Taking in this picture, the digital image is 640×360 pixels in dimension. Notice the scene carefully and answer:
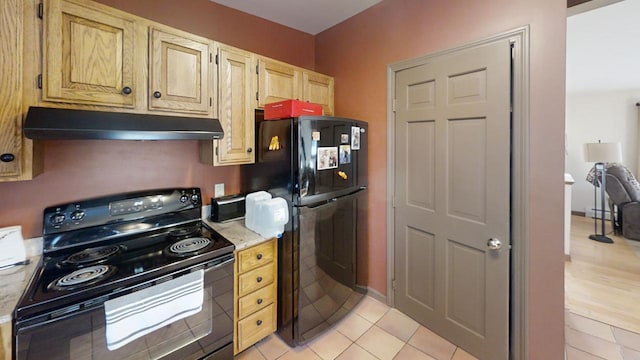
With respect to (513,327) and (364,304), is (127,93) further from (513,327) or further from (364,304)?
(513,327)

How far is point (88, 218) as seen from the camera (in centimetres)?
153

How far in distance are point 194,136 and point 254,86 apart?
66cm

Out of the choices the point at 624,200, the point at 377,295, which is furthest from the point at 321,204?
the point at 624,200

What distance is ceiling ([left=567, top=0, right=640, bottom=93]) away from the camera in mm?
2303

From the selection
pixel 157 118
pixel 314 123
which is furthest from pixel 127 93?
pixel 314 123

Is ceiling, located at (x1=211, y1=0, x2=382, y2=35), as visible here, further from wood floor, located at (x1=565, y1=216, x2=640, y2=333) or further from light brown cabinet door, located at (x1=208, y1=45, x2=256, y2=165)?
wood floor, located at (x1=565, y1=216, x2=640, y2=333)

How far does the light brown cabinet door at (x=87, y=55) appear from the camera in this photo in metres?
1.22

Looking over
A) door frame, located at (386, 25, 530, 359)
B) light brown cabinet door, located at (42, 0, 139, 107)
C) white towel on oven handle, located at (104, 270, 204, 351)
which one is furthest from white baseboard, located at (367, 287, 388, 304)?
light brown cabinet door, located at (42, 0, 139, 107)

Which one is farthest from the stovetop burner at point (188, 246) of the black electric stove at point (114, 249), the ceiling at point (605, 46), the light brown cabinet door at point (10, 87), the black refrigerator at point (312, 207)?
the ceiling at point (605, 46)

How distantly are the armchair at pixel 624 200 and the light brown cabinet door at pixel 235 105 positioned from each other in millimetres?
5650

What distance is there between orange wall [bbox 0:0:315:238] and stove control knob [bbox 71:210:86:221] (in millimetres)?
123

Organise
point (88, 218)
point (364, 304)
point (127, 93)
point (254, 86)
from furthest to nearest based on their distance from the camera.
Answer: point (364, 304)
point (254, 86)
point (88, 218)
point (127, 93)

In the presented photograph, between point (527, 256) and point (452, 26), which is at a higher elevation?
point (452, 26)

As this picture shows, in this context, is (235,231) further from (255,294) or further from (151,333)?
(151,333)
